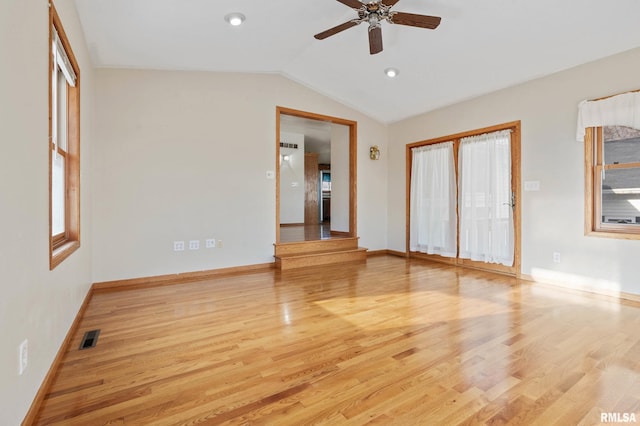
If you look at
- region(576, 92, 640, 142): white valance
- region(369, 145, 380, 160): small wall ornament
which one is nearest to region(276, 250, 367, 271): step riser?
region(369, 145, 380, 160): small wall ornament

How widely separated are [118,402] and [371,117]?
5656mm

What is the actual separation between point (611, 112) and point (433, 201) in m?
2.54

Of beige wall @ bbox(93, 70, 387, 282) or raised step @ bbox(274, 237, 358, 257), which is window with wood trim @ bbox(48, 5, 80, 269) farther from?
raised step @ bbox(274, 237, 358, 257)

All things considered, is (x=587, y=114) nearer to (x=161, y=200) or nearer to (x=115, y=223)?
(x=161, y=200)

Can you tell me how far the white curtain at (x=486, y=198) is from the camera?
4.47 metres

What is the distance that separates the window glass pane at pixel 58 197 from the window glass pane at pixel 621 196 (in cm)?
533

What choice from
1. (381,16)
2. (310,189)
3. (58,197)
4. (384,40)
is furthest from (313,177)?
(58,197)

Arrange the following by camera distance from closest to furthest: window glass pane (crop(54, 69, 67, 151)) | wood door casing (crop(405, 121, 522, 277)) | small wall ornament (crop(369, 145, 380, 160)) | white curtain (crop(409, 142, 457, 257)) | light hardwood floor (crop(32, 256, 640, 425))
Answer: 1. light hardwood floor (crop(32, 256, 640, 425))
2. window glass pane (crop(54, 69, 67, 151))
3. wood door casing (crop(405, 121, 522, 277))
4. white curtain (crop(409, 142, 457, 257))
5. small wall ornament (crop(369, 145, 380, 160))

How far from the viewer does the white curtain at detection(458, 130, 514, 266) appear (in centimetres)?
447

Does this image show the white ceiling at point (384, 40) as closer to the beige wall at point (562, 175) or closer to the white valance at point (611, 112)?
the beige wall at point (562, 175)

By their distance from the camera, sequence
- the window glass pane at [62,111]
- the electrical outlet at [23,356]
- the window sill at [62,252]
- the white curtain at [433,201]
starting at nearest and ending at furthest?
the electrical outlet at [23,356], the window sill at [62,252], the window glass pane at [62,111], the white curtain at [433,201]

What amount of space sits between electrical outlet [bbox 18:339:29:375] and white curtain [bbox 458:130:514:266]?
16.1ft

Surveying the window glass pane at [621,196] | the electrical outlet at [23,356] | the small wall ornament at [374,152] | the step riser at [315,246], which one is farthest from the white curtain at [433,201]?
the electrical outlet at [23,356]

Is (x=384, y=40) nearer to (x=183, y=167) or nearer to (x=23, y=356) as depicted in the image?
(x=183, y=167)
